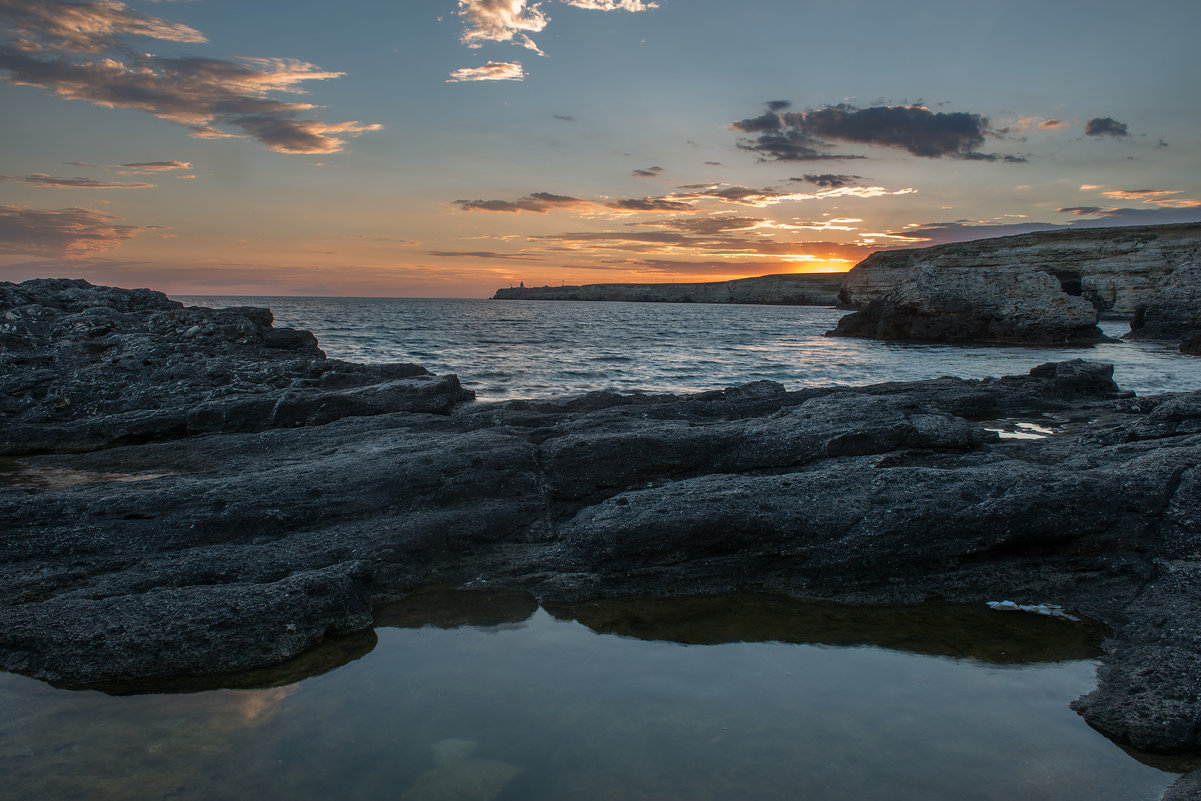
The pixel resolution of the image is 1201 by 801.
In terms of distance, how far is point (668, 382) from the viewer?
24359mm

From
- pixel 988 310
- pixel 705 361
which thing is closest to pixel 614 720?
pixel 705 361

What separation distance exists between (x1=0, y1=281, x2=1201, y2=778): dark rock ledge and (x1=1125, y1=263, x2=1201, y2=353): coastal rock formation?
1475 inches

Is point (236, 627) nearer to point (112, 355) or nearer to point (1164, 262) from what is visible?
point (112, 355)

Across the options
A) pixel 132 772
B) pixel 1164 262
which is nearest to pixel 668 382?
pixel 132 772

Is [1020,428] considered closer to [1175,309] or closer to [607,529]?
[607,529]

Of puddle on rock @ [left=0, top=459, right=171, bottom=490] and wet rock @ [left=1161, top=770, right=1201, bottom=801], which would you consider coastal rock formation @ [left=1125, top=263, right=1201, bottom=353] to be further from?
A: puddle on rock @ [left=0, top=459, right=171, bottom=490]

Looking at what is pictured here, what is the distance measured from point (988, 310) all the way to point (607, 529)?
43.2 meters

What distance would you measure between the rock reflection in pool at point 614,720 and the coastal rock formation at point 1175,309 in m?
42.5

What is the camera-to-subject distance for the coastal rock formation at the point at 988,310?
3962 centimetres

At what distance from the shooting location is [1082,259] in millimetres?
67812

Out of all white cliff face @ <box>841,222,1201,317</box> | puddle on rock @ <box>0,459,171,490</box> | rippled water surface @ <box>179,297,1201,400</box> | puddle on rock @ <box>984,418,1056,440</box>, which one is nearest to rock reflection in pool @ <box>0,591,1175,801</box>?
puddle on rock @ <box>0,459,171,490</box>

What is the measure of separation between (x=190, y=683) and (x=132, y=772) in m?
0.97

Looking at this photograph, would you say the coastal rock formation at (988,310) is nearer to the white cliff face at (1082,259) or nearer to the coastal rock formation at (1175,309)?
the coastal rock formation at (1175,309)

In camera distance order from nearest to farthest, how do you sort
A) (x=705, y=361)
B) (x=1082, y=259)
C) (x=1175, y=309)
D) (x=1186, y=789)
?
(x=1186, y=789) < (x=705, y=361) < (x=1175, y=309) < (x=1082, y=259)
